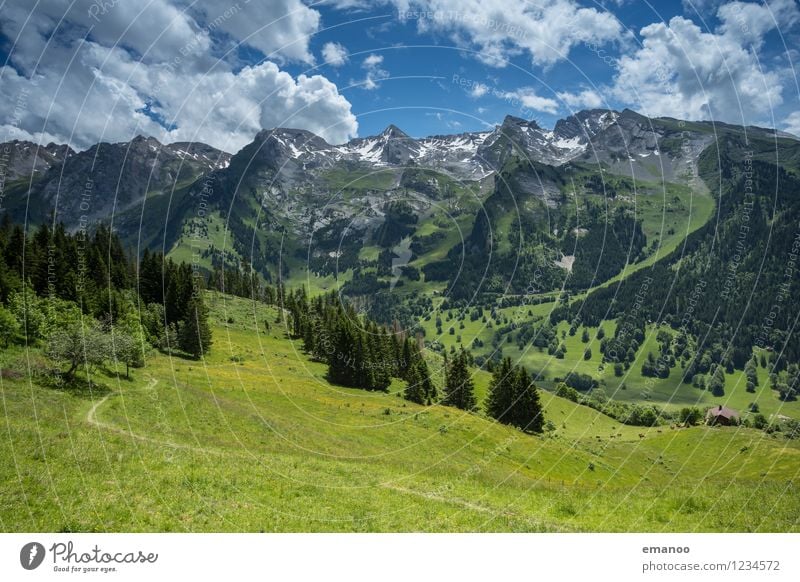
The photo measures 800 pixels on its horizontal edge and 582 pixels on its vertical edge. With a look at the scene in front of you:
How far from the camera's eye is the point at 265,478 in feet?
76.0

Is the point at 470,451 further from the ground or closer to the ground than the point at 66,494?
closer to the ground

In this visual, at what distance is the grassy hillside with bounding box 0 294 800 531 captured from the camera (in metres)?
18.0

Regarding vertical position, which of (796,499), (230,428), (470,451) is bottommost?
(470,451)

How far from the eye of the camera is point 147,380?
52.4 metres

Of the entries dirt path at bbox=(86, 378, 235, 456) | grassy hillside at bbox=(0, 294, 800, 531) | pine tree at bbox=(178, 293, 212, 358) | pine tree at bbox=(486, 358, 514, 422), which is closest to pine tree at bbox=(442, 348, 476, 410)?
pine tree at bbox=(486, 358, 514, 422)

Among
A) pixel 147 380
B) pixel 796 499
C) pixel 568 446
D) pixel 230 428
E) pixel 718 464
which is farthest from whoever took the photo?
pixel 718 464

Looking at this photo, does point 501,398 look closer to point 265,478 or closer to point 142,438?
point 142,438

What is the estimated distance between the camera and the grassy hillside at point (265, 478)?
59.2ft
